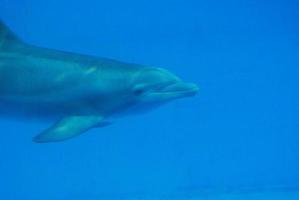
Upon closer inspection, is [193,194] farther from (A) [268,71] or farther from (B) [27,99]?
(B) [27,99]

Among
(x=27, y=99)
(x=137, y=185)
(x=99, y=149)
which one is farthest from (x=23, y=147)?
(x=27, y=99)

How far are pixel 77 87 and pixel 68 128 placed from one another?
0.57 metres

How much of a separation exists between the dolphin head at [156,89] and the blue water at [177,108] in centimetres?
328

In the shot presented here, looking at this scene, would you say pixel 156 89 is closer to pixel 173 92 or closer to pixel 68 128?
pixel 173 92

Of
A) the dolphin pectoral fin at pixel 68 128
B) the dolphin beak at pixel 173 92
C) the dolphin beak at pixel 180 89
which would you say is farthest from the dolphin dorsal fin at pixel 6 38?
the dolphin beak at pixel 180 89

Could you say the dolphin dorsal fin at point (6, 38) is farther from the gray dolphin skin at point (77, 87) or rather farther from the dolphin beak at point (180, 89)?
the dolphin beak at point (180, 89)

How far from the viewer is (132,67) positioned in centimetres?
729

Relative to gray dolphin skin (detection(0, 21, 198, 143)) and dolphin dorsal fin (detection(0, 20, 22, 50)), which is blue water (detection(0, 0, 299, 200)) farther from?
gray dolphin skin (detection(0, 21, 198, 143))

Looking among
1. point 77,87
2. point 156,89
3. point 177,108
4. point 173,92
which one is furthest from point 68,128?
point 177,108

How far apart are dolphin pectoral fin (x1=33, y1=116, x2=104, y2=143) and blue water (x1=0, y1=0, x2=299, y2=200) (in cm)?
344

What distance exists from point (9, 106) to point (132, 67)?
5.08ft

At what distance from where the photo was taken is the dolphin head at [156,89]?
23.6ft

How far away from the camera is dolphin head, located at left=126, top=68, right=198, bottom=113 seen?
23.6 ft

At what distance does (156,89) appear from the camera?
7.22 meters
